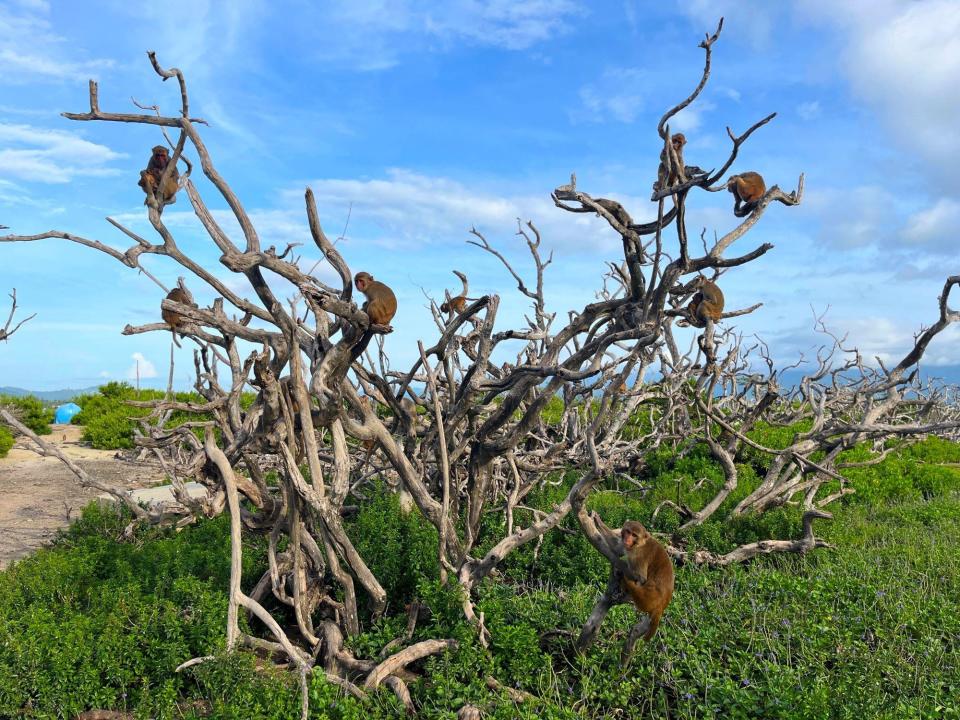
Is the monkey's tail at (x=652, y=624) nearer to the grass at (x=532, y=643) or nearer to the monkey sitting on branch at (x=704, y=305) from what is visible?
the grass at (x=532, y=643)

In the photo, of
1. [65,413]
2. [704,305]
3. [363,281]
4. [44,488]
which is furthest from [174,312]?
[65,413]

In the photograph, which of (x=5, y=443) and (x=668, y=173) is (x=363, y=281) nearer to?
(x=668, y=173)

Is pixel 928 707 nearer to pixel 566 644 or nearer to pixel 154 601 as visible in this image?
pixel 566 644

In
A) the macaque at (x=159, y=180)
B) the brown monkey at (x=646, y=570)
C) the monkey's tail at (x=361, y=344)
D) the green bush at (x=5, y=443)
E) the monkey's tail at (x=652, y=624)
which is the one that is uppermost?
the macaque at (x=159, y=180)

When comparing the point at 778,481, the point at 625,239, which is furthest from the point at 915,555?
the point at 625,239

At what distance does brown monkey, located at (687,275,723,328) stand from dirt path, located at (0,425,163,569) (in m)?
5.84

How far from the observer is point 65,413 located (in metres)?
18.0

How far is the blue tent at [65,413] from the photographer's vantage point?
17797 millimetres

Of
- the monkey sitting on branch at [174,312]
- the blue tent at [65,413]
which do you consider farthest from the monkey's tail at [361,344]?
the blue tent at [65,413]

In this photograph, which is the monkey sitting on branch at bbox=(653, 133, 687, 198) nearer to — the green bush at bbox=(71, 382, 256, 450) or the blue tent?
the green bush at bbox=(71, 382, 256, 450)

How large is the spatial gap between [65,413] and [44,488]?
8.19 m

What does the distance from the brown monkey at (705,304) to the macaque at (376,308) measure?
1771 mm

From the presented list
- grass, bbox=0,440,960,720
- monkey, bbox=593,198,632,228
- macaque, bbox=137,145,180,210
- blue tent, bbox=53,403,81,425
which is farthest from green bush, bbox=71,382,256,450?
monkey, bbox=593,198,632,228

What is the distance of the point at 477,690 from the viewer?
376 centimetres
